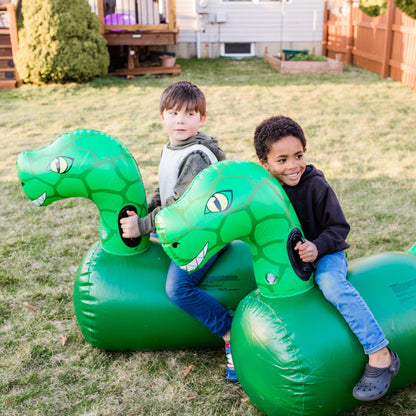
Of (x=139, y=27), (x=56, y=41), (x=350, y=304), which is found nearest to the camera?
(x=350, y=304)

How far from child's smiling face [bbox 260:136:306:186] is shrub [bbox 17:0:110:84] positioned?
9743mm

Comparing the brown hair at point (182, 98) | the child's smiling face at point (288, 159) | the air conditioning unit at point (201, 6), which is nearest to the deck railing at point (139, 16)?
the air conditioning unit at point (201, 6)

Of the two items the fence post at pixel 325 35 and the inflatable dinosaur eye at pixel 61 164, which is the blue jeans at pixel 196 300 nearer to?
the inflatable dinosaur eye at pixel 61 164

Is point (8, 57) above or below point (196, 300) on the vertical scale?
above

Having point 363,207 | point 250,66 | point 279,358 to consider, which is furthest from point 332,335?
point 250,66

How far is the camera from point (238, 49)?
16641 millimetres

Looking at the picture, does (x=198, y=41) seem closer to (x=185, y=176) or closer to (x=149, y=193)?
(x=149, y=193)

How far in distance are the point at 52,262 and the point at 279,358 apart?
2.60 m

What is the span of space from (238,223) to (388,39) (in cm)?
1143

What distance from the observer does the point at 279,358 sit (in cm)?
236

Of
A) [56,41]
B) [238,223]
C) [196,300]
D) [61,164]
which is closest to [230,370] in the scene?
[196,300]

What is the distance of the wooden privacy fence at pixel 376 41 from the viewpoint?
1110 centimetres

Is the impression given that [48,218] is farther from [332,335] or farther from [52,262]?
[332,335]

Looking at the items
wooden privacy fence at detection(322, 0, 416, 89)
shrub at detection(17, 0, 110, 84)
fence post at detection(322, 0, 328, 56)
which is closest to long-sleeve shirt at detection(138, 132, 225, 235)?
shrub at detection(17, 0, 110, 84)
